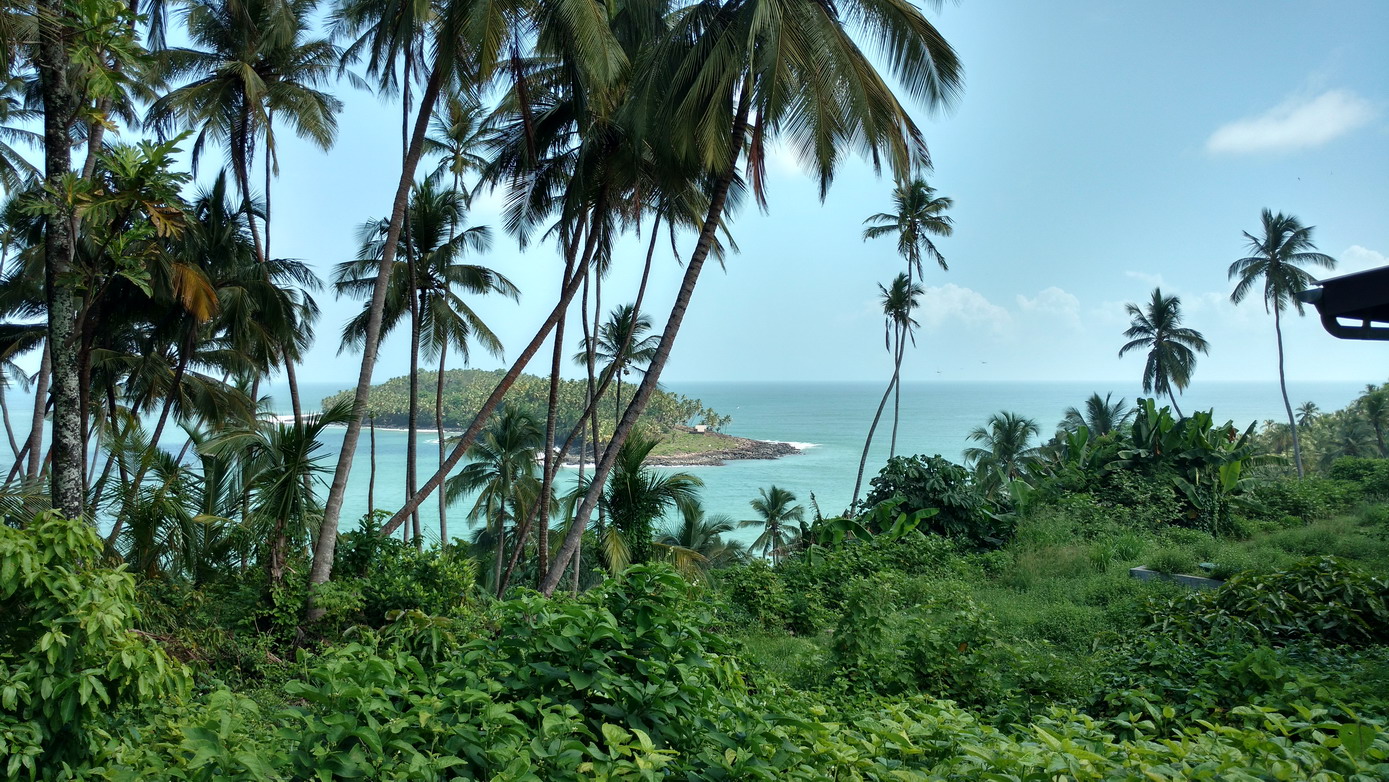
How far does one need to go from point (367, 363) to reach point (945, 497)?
828 cm

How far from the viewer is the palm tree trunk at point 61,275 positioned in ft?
20.2

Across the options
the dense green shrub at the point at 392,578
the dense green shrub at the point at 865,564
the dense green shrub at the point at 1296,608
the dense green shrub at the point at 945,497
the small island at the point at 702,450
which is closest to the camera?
the dense green shrub at the point at 1296,608

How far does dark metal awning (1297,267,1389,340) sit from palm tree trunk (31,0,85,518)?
26.8ft

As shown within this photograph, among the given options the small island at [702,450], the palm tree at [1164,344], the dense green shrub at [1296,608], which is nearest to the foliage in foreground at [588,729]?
the dense green shrub at [1296,608]

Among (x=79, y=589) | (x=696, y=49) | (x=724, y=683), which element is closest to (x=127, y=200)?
(x=79, y=589)

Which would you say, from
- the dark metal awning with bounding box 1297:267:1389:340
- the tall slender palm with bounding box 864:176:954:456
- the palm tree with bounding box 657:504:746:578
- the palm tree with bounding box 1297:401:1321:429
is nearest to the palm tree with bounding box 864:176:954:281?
the tall slender palm with bounding box 864:176:954:456

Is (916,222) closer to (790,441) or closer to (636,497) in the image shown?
(636,497)

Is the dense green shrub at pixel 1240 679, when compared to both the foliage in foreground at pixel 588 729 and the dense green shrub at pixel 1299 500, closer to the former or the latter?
the foliage in foreground at pixel 588 729

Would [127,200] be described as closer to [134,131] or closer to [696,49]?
[696,49]

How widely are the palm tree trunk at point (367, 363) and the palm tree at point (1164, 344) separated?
96.4 ft

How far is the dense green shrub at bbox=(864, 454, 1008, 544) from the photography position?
456 inches

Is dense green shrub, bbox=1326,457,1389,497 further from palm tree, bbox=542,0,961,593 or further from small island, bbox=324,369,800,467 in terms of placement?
small island, bbox=324,369,800,467

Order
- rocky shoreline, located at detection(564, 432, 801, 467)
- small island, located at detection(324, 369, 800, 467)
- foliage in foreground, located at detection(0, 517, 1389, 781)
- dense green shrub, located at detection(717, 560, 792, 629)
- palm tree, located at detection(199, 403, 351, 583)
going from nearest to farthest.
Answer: foliage in foreground, located at detection(0, 517, 1389, 781), palm tree, located at detection(199, 403, 351, 583), dense green shrub, located at detection(717, 560, 792, 629), small island, located at detection(324, 369, 800, 467), rocky shoreline, located at detection(564, 432, 801, 467)

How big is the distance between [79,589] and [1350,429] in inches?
2038
